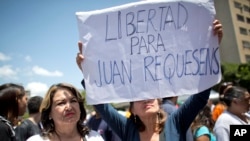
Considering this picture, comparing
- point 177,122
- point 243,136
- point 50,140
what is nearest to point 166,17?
point 177,122

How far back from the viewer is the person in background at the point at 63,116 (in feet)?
7.78

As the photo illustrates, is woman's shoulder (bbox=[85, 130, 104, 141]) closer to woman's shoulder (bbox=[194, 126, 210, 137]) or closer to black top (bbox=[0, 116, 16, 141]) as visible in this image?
black top (bbox=[0, 116, 16, 141])

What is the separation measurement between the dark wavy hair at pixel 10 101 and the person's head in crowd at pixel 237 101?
104 inches

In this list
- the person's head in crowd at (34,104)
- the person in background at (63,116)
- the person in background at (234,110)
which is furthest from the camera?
the person's head in crowd at (34,104)

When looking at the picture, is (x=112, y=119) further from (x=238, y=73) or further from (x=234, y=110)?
(x=238, y=73)

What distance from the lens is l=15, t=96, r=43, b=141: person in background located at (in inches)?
157

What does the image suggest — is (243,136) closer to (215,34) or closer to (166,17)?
(215,34)

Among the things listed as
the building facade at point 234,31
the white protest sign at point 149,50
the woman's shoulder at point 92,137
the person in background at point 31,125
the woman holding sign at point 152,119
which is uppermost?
the building facade at point 234,31

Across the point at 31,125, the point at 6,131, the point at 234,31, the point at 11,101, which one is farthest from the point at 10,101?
the point at 234,31

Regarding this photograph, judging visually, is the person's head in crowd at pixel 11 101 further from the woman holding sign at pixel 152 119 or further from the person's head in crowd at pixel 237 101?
the person's head in crowd at pixel 237 101

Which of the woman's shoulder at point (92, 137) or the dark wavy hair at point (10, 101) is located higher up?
the dark wavy hair at point (10, 101)

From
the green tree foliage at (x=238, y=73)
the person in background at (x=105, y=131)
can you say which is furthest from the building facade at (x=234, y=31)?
the person in background at (x=105, y=131)

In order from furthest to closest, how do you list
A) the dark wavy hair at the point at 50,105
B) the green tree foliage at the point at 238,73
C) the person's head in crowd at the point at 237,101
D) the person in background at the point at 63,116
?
the green tree foliage at the point at 238,73, the person's head in crowd at the point at 237,101, the dark wavy hair at the point at 50,105, the person in background at the point at 63,116

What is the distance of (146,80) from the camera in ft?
7.84
